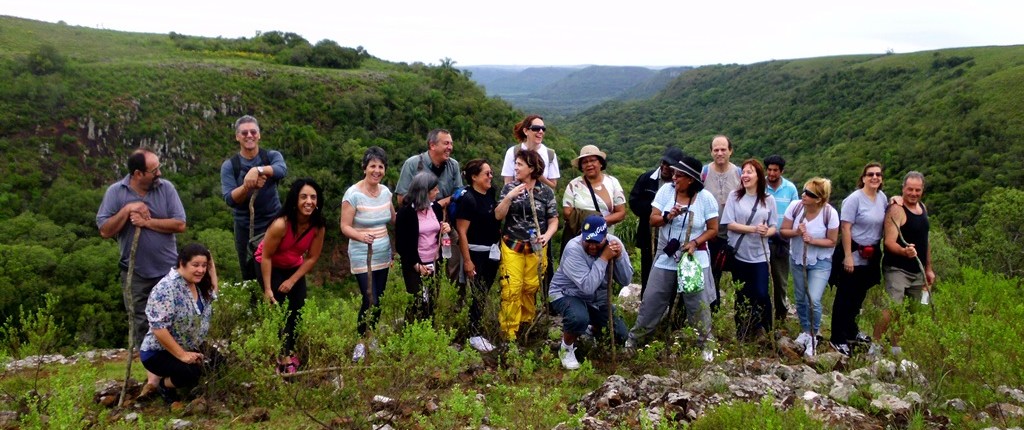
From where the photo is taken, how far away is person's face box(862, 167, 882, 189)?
4805mm

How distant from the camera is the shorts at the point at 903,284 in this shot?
4.95 metres

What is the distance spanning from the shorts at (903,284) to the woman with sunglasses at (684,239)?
1.59m

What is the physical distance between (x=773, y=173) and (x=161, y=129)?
5318 centimetres

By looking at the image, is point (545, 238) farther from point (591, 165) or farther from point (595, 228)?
point (591, 165)

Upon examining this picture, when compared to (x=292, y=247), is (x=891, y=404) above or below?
below

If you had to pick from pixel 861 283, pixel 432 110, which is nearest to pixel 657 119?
pixel 432 110

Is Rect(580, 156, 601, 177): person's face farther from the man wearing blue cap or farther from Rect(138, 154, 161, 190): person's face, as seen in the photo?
Rect(138, 154, 161, 190): person's face

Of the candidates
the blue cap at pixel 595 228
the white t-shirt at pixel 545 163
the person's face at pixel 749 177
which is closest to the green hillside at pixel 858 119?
the person's face at pixel 749 177

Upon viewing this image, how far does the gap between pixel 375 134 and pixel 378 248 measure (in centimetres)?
5412

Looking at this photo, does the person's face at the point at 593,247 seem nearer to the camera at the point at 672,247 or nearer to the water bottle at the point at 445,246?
the camera at the point at 672,247

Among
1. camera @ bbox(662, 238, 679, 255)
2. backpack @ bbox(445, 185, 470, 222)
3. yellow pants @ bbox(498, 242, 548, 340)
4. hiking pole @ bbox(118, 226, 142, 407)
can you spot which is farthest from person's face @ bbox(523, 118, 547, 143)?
hiking pole @ bbox(118, 226, 142, 407)

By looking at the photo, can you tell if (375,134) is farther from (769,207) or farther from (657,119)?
(657,119)

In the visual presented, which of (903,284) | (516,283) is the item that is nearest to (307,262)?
(516,283)

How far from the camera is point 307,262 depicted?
14.3 feet
